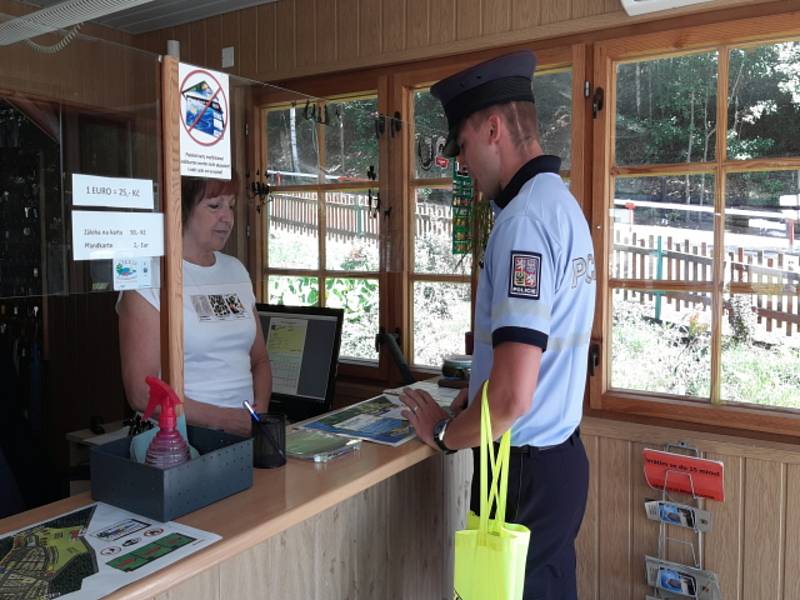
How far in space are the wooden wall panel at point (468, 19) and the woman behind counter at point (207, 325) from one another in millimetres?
1355

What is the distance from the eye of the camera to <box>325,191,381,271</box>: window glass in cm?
297

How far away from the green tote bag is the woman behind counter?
71cm

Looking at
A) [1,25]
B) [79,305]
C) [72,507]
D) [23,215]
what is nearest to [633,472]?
[72,507]

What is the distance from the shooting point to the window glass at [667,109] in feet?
7.87

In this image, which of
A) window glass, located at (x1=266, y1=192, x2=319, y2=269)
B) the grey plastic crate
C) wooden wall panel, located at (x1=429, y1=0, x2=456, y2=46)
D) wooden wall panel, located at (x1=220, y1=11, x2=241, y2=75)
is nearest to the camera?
the grey plastic crate

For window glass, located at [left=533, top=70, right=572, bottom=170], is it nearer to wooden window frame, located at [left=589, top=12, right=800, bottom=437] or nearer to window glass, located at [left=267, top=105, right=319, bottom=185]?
wooden window frame, located at [left=589, top=12, right=800, bottom=437]

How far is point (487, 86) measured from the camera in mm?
1540

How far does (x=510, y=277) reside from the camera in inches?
55.4

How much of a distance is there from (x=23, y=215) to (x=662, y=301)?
6.69 feet

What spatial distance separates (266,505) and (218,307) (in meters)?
0.72

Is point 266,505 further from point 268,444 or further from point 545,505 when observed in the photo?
point 545,505

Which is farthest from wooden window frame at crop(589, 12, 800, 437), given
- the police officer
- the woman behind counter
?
the woman behind counter

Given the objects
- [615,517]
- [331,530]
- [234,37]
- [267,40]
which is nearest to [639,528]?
[615,517]

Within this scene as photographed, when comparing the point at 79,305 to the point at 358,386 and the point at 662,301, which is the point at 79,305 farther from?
the point at 662,301
